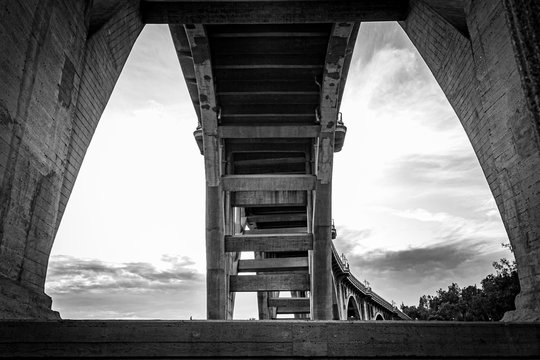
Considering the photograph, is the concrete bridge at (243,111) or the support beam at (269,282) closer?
the concrete bridge at (243,111)

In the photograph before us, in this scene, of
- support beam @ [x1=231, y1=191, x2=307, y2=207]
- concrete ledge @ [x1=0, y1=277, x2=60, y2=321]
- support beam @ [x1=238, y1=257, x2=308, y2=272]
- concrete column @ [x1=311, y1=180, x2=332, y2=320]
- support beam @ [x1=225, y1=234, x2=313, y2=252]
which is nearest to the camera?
concrete ledge @ [x1=0, y1=277, x2=60, y2=321]

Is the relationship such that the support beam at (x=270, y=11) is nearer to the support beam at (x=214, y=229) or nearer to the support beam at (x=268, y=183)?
the support beam at (x=214, y=229)

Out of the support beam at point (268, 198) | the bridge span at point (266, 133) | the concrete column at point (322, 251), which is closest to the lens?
the bridge span at point (266, 133)

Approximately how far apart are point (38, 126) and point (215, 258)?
1255 cm

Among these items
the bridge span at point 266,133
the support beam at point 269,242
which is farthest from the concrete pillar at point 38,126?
the support beam at point 269,242

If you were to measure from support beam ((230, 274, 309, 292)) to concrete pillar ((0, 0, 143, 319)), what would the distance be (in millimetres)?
12432

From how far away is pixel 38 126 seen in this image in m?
6.75

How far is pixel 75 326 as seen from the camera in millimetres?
4645

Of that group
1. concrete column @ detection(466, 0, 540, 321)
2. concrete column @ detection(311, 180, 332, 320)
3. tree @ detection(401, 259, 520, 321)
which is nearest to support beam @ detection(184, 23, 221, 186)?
concrete column @ detection(311, 180, 332, 320)

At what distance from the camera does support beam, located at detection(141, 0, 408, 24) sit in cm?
1162

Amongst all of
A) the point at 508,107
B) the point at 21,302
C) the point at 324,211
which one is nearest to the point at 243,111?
the point at 324,211

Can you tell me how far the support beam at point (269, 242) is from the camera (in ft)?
62.2

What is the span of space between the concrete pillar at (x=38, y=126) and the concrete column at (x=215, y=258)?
9.92 metres

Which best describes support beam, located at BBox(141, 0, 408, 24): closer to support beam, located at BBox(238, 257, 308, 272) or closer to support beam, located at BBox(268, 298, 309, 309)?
support beam, located at BBox(238, 257, 308, 272)
